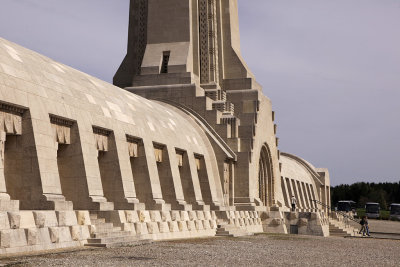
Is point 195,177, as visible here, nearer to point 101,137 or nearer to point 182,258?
point 101,137

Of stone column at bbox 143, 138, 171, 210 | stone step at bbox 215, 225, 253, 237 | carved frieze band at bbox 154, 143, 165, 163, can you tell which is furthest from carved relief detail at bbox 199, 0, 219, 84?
stone step at bbox 215, 225, 253, 237

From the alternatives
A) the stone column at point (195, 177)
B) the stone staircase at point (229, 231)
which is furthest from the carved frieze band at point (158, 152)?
the stone staircase at point (229, 231)

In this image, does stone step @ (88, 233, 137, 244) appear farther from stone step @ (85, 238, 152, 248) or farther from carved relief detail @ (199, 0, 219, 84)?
carved relief detail @ (199, 0, 219, 84)

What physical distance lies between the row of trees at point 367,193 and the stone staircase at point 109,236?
344ft

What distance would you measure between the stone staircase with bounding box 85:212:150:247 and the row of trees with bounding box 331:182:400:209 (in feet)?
344

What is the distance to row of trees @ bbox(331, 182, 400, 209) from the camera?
380 feet

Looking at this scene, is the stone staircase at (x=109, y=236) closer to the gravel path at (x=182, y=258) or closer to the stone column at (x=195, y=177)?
the gravel path at (x=182, y=258)

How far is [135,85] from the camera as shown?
3666 centimetres

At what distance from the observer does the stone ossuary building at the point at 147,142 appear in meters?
17.0

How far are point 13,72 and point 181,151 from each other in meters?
12.9

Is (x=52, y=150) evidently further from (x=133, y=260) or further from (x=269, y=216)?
(x=269, y=216)

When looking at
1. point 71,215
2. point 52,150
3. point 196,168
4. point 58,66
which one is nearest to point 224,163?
point 196,168

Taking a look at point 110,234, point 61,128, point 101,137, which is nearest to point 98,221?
point 110,234

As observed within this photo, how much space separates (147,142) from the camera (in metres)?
25.5
